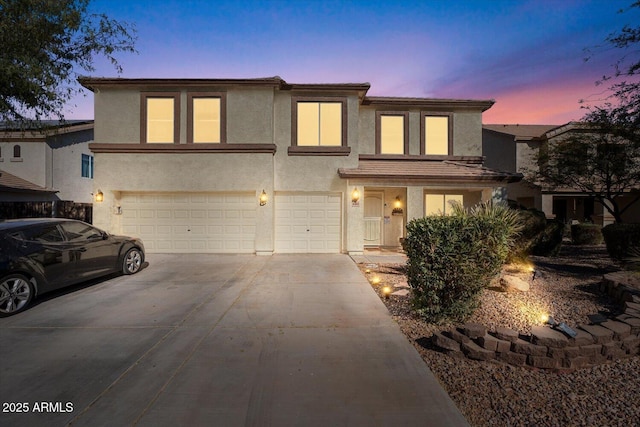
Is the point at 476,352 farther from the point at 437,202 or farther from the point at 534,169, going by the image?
the point at 534,169

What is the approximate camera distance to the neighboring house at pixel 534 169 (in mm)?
19281

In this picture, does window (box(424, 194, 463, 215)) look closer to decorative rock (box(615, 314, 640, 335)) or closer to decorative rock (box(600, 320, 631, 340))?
decorative rock (box(615, 314, 640, 335))

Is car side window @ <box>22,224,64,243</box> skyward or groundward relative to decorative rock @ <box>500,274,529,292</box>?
skyward

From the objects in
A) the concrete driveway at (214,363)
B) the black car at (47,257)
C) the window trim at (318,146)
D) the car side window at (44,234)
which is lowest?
the concrete driveway at (214,363)

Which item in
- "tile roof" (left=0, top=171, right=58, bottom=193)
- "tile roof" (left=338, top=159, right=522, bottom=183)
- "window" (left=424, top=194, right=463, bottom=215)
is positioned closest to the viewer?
"tile roof" (left=338, top=159, right=522, bottom=183)

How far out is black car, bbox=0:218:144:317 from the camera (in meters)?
5.32

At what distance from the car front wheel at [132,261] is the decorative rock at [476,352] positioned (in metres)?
7.94

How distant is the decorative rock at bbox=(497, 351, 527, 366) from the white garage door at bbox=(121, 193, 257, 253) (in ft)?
30.7

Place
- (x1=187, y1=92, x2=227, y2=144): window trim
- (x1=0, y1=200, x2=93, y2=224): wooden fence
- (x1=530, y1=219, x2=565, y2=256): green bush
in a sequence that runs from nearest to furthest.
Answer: (x1=530, y1=219, x2=565, y2=256): green bush
(x1=187, y1=92, x2=227, y2=144): window trim
(x1=0, y1=200, x2=93, y2=224): wooden fence

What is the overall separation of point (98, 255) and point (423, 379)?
7.26m

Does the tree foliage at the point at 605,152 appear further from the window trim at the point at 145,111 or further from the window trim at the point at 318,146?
the window trim at the point at 145,111

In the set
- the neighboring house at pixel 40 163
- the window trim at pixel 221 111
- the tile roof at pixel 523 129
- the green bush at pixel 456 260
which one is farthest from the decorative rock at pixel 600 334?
the neighboring house at pixel 40 163

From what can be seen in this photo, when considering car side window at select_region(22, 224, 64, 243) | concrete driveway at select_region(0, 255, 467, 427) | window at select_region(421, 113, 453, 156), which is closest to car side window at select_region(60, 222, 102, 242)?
car side window at select_region(22, 224, 64, 243)

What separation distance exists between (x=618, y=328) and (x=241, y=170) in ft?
34.4
